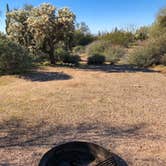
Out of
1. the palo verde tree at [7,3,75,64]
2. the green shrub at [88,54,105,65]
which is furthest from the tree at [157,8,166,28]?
the palo verde tree at [7,3,75,64]

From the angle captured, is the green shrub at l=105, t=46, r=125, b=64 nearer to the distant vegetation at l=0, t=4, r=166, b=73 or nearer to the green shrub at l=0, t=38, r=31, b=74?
the distant vegetation at l=0, t=4, r=166, b=73

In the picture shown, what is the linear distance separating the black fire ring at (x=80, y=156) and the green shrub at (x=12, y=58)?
8734mm

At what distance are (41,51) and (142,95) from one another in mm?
9814

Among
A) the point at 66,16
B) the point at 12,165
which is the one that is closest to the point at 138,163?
the point at 12,165

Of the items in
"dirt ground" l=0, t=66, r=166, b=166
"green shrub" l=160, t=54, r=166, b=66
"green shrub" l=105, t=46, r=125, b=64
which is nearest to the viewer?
"dirt ground" l=0, t=66, r=166, b=166

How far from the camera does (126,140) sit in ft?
17.0

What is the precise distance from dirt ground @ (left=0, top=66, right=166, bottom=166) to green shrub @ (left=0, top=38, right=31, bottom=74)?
259cm

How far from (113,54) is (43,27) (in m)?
7.16

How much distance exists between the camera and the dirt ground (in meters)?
4.79

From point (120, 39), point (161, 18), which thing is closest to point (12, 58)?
point (161, 18)

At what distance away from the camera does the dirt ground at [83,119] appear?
15.7 ft

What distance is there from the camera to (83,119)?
632cm

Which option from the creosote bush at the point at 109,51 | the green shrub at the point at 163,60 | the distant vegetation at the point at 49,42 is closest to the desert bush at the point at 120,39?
the creosote bush at the point at 109,51

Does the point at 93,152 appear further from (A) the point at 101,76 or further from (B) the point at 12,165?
(A) the point at 101,76
